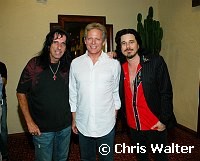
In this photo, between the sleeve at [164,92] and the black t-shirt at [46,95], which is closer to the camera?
the black t-shirt at [46,95]

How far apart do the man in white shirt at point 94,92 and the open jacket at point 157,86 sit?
0.81ft

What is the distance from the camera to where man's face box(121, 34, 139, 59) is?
179 cm

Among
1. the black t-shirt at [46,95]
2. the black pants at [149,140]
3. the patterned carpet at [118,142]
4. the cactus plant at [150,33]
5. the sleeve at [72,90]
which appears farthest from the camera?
the cactus plant at [150,33]

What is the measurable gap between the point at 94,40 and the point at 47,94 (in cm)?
57

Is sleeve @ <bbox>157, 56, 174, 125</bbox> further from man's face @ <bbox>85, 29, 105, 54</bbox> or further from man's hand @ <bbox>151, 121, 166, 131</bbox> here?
man's face @ <bbox>85, 29, 105, 54</bbox>

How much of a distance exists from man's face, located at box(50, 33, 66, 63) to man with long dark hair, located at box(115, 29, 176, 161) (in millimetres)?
496

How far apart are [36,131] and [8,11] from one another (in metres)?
2.30

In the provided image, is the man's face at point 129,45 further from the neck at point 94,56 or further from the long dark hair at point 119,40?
the neck at point 94,56

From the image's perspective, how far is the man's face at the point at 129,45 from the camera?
5.87ft

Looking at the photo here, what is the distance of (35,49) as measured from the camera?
3.45 metres

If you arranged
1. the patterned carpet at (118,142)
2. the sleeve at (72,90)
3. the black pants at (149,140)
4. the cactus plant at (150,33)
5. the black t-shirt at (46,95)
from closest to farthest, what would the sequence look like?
1. the black t-shirt at (46,95)
2. the sleeve at (72,90)
3. the black pants at (149,140)
4. the patterned carpet at (118,142)
5. the cactus plant at (150,33)

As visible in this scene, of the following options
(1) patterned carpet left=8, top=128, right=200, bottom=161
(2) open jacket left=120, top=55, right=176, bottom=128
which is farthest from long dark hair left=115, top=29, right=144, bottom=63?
(1) patterned carpet left=8, top=128, right=200, bottom=161

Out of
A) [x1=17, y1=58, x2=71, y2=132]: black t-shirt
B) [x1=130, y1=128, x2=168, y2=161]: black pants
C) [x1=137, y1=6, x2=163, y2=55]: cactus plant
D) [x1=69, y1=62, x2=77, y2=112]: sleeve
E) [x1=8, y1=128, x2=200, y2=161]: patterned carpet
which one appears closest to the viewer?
[x1=17, y1=58, x2=71, y2=132]: black t-shirt

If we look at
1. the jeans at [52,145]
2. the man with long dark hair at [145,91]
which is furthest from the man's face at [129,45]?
the jeans at [52,145]
